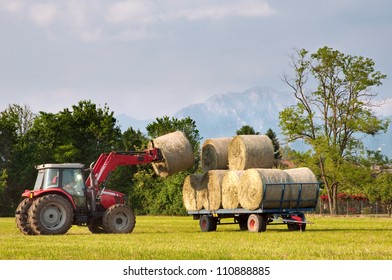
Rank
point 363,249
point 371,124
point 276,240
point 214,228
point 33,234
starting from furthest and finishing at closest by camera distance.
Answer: point 371,124
point 214,228
point 33,234
point 276,240
point 363,249

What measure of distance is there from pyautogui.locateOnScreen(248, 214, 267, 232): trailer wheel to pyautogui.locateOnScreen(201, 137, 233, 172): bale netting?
3270mm

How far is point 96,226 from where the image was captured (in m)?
27.4

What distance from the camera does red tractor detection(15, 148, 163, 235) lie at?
2533 cm

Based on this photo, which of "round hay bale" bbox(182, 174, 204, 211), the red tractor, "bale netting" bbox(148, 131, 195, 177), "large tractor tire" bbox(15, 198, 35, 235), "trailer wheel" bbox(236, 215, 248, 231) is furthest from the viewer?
"round hay bale" bbox(182, 174, 204, 211)

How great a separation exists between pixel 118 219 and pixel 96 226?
1.43 m

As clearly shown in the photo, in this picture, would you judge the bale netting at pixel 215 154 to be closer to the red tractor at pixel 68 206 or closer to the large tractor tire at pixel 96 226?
the red tractor at pixel 68 206

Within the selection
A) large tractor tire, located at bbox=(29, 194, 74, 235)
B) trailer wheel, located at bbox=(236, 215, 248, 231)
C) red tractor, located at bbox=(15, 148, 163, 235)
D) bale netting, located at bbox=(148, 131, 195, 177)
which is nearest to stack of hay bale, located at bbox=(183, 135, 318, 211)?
trailer wheel, located at bbox=(236, 215, 248, 231)

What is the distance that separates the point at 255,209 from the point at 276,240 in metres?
5.65

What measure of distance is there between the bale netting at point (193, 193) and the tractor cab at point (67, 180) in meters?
5.31

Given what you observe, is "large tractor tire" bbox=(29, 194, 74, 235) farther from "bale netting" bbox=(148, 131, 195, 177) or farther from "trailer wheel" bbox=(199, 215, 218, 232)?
"trailer wheel" bbox=(199, 215, 218, 232)

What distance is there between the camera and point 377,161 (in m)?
60.9

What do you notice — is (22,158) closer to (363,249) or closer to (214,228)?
(214,228)

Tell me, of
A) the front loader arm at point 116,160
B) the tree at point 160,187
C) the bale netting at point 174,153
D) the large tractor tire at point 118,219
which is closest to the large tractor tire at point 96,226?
the large tractor tire at point 118,219

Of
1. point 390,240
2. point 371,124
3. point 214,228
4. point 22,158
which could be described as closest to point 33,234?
point 214,228
